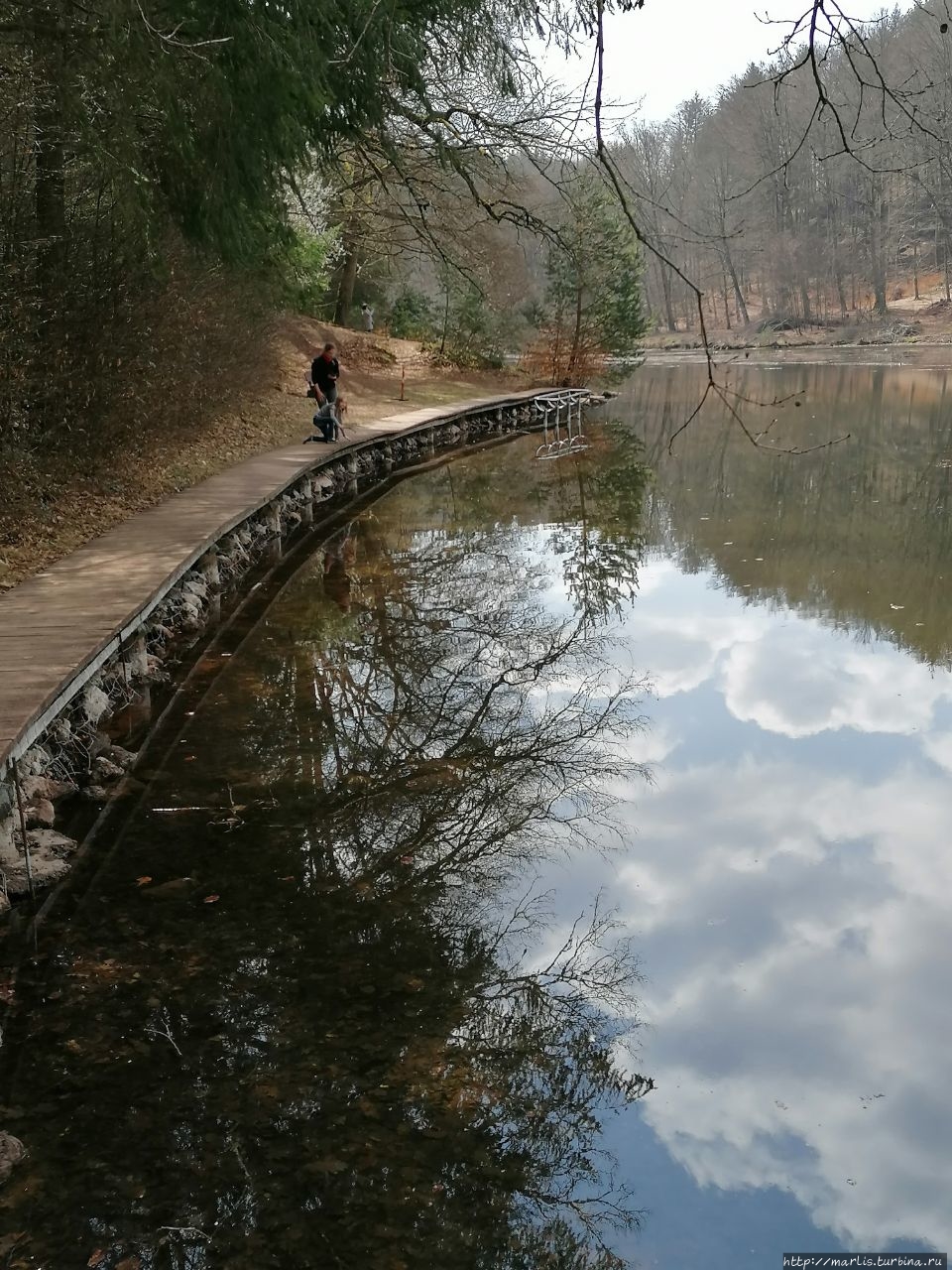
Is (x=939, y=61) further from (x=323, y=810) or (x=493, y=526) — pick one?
(x=323, y=810)

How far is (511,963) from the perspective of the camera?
570 cm

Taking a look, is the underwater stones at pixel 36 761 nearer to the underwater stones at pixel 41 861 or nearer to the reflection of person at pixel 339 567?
the underwater stones at pixel 41 861

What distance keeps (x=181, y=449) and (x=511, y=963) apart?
482 inches

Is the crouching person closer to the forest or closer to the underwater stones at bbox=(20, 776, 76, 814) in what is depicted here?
the forest

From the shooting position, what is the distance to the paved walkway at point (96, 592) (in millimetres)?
6668

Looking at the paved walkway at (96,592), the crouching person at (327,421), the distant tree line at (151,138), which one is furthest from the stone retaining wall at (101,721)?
the crouching person at (327,421)

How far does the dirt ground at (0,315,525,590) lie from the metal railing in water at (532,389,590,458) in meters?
2.25

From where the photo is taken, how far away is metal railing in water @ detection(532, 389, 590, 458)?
2600 cm

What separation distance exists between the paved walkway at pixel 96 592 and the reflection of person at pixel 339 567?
986 mm

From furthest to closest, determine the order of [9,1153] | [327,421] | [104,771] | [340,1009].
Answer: [327,421]
[104,771]
[340,1009]
[9,1153]

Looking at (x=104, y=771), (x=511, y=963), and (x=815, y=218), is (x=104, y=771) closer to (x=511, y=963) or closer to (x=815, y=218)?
(x=511, y=963)

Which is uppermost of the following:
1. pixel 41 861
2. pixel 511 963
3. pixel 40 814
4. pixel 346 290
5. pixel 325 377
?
pixel 346 290

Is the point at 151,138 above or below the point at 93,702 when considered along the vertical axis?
above

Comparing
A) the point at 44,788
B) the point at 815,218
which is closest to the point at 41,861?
the point at 44,788
